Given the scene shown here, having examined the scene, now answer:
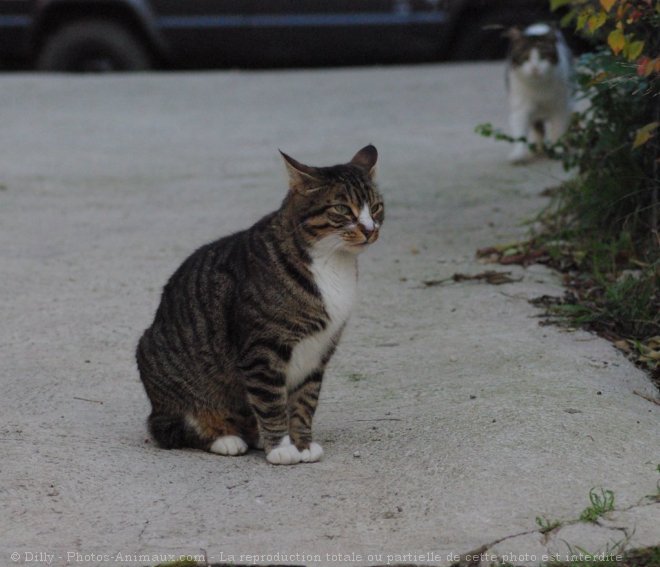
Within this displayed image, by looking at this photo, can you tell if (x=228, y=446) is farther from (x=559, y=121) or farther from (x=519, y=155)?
(x=559, y=121)

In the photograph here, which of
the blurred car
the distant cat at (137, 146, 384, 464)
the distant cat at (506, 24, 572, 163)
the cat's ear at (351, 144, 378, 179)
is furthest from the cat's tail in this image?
the blurred car

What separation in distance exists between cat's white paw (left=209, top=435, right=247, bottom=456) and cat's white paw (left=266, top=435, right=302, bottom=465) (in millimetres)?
181

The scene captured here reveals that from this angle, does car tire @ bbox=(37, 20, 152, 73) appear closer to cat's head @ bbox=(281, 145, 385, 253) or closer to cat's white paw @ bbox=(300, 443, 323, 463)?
cat's head @ bbox=(281, 145, 385, 253)

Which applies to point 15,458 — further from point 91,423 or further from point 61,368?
point 61,368

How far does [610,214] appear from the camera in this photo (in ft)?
20.3

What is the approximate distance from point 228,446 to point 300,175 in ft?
3.31

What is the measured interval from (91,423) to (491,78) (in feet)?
29.6

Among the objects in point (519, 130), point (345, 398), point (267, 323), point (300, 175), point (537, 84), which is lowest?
point (345, 398)

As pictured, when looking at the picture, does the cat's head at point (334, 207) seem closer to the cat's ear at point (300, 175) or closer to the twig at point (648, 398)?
the cat's ear at point (300, 175)

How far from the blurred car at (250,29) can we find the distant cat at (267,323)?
940 cm

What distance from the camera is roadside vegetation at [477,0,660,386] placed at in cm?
521

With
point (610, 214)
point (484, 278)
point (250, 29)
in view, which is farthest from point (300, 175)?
point (250, 29)

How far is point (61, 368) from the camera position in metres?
5.00

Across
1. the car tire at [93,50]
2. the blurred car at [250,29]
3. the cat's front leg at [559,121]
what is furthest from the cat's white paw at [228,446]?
the car tire at [93,50]
